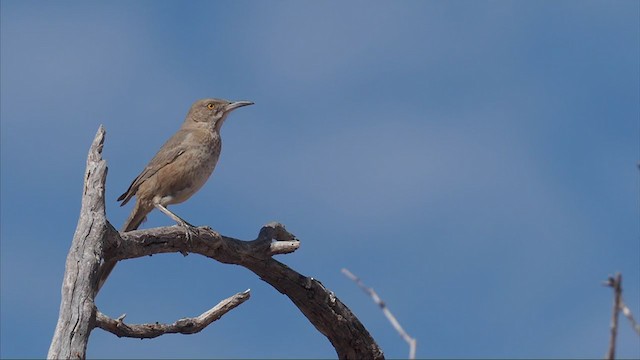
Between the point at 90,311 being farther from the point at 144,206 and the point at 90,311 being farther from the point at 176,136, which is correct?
the point at 176,136

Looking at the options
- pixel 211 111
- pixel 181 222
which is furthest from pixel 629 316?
pixel 211 111

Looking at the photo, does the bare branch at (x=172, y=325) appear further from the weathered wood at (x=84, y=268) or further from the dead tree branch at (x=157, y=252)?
the weathered wood at (x=84, y=268)

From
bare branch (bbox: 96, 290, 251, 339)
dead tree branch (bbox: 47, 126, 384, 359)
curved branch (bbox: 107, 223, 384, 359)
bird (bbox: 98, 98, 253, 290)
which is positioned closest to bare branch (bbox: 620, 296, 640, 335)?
dead tree branch (bbox: 47, 126, 384, 359)

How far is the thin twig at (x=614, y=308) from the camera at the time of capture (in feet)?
4.95

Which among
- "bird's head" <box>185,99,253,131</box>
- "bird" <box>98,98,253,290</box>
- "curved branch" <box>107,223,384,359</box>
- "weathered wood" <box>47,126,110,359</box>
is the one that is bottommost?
"weathered wood" <box>47,126,110,359</box>

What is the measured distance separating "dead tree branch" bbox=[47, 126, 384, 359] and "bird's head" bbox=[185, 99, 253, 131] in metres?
2.43

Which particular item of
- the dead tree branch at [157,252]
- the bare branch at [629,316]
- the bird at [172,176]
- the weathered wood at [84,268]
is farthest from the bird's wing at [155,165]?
the bare branch at [629,316]

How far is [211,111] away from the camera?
32.7 ft

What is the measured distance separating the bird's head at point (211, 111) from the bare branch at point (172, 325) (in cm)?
337

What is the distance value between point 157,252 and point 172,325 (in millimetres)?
736

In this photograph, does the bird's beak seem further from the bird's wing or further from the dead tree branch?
the dead tree branch

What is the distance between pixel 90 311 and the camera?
498cm

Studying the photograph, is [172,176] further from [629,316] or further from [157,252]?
[629,316]

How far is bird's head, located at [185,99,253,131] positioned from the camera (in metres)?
9.82
